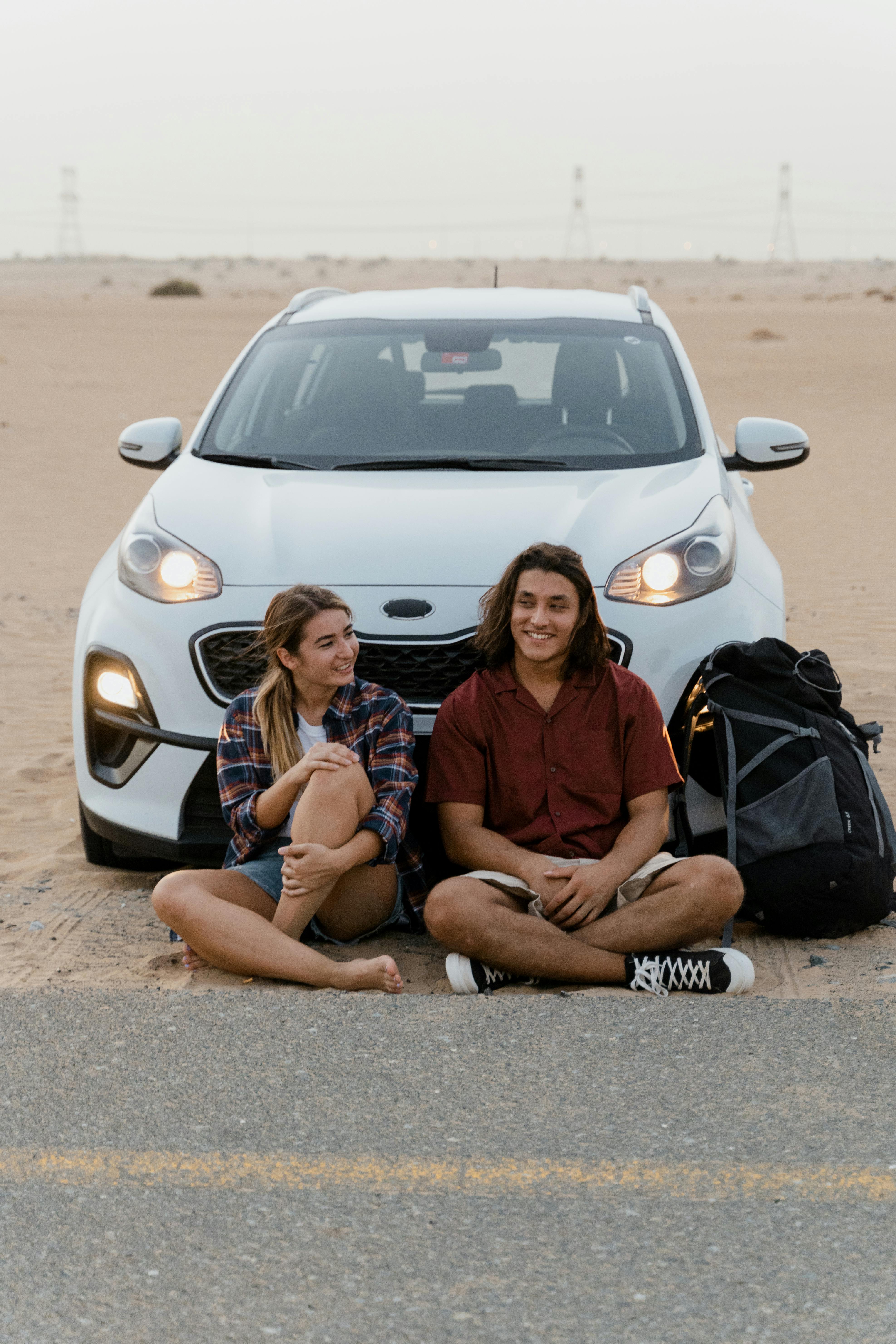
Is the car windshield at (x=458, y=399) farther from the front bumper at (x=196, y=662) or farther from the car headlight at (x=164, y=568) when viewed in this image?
the front bumper at (x=196, y=662)

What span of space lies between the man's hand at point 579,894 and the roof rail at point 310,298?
3.05 m

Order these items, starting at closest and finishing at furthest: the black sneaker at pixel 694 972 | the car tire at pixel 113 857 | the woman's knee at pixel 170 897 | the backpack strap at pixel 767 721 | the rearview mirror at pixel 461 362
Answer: the black sneaker at pixel 694 972 < the woman's knee at pixel 170 897 < the backpack strap at pixel 767 721 < the car tire at pixel 113 857 < the rearview mirror at pixel 461 362

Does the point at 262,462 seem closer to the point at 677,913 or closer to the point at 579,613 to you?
the point at 579,613

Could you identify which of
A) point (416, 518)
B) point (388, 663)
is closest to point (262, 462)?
point (416, 518)

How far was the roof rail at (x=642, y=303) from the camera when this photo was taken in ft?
18.7

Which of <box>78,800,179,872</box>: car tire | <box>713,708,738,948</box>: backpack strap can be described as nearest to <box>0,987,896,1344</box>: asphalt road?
<box>713,708,738,948</box>: backpack strap

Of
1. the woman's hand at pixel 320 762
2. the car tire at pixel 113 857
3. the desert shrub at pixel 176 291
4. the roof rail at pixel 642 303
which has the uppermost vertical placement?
the roof rail at pixel 642 303

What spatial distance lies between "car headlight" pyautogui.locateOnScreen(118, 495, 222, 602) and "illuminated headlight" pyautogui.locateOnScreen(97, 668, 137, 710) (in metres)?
0.25

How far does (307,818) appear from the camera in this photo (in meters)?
3.74

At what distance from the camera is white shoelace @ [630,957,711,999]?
11.9 ft

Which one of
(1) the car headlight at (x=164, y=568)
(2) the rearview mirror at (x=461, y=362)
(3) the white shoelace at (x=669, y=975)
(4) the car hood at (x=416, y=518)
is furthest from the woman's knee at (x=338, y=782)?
(2) the rearview mirror at (x=461, y=362)

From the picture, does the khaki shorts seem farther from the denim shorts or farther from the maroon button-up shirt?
the denim shorts

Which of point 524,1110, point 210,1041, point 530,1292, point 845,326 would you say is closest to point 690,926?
point 524,1110

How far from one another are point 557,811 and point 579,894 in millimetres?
275
